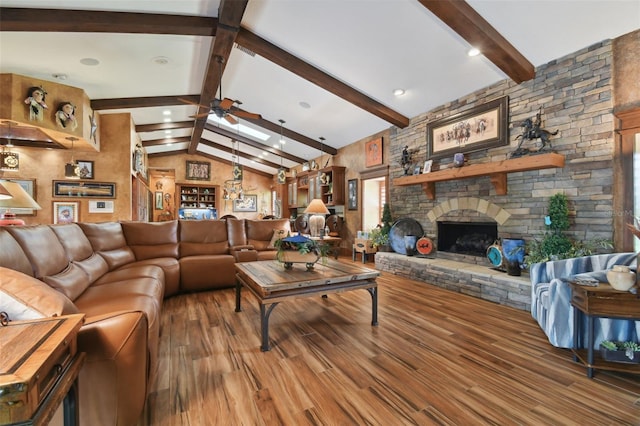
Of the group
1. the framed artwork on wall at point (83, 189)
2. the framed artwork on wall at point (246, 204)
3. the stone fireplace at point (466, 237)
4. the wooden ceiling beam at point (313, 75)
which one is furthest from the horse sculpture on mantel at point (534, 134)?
the framed artwork on wall at point (246, 204)

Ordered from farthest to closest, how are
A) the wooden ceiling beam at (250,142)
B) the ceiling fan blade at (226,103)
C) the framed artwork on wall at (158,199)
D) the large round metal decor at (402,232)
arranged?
the framed artwork on wall at (158,199)
the wooden ceiling beam at (250,142)
the large round metal decor at (402,232)
the ceiling fan blade at (226,103)

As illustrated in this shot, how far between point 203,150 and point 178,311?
29.8 ft

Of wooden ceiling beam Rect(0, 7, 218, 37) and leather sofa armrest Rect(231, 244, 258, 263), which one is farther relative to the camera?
leather sofa armrest Rect(231, 244, 258, 263)

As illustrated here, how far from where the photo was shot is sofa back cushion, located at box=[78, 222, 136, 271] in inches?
126

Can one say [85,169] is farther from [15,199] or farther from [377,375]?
[377,375]

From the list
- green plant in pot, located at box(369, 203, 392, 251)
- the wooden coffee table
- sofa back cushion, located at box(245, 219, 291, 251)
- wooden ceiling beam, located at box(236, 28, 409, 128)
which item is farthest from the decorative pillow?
wooden ceiling beam, located at box(236, 28, 409, 128)

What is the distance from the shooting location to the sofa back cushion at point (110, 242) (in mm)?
3203

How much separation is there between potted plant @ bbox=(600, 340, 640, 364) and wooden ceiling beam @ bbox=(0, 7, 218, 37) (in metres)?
5.06

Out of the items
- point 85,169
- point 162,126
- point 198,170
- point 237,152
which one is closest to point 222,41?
point 85,169

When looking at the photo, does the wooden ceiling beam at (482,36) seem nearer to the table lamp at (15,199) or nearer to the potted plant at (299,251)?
the potted plant at (299,251)

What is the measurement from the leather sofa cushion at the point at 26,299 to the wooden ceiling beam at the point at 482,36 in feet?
12.2

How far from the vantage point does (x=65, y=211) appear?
5.58 metres

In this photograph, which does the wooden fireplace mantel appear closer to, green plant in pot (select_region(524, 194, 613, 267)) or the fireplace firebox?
green plant in pot (select_region(524, 194, 613, 267))

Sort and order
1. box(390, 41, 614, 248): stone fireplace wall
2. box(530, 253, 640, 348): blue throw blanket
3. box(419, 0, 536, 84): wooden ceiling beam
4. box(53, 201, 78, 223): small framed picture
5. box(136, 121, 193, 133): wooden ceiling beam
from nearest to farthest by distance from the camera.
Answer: box(530, 253, 640, 348): blue throw blanket
box(419, 0, 536, 84): wooden ceiling beam
box(390, 41, 614, 248): stone fireplace wall
box(53, 201, 78, 223): small framed picture
box(136, 121, 193, 133): wooden ceiling beam
